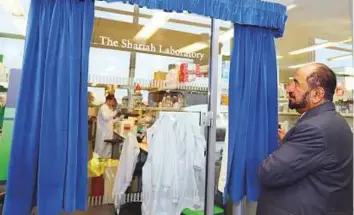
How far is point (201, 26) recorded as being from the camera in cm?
214

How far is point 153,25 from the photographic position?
2.10 m

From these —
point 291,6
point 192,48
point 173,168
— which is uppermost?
point 291,6

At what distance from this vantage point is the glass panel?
190cm

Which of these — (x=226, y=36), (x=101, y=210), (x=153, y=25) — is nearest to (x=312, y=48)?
(x=226, y=36)

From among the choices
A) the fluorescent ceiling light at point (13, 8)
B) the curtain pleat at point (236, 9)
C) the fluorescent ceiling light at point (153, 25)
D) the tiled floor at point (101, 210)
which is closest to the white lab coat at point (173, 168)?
the tiled floor at point (101, 210)

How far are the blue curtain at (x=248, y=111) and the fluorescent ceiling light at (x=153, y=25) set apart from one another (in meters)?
0.58

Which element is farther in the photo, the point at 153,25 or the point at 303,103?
the point at 153,25

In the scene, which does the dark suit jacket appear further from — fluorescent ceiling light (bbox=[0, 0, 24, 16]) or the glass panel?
fluorescent ceiling light (bbox=[0, 0, 24, 16])

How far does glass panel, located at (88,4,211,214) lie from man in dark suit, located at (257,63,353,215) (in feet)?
2.20

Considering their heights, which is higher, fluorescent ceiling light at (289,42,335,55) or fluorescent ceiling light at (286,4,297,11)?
fluorescent ceiling light at (286,4,297,11)

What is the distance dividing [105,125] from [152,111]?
37 centimetres

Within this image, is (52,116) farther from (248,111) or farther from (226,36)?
(226,36)

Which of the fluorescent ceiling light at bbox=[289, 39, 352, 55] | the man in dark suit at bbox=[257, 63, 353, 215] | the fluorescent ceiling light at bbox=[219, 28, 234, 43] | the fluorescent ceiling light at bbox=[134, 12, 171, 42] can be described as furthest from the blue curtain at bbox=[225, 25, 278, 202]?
the fluorescent ceiling light at bbox=[289, 39, 352, 55]

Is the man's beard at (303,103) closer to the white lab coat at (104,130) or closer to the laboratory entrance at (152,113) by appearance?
the laboratory entrance at (152,113)
